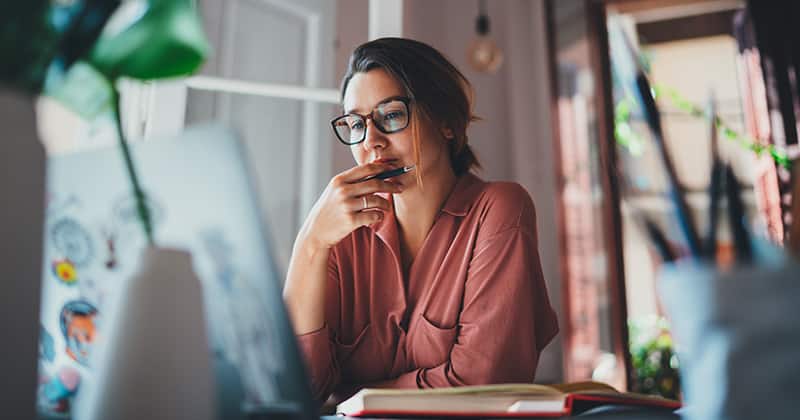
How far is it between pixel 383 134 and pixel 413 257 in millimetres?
246

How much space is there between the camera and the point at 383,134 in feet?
3.72

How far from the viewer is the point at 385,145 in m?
1.14

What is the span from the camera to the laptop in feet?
1.23

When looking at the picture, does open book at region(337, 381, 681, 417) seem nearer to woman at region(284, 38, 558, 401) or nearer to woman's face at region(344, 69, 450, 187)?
woman at region(284, 38, 558, 401)

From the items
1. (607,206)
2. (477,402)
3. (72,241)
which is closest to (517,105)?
(607,206)

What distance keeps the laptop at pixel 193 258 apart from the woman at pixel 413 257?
0.47m

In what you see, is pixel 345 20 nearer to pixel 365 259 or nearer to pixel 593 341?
pixel 365 259

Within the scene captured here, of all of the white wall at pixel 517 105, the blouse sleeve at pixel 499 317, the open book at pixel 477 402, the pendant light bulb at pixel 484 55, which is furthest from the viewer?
the white wall at pixel 517 105

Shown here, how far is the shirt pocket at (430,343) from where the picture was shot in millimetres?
978

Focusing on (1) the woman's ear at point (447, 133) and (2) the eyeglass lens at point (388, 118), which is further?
(1) the woman's ear at point (447, 133)

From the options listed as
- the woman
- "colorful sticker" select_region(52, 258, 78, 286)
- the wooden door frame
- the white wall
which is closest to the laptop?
"colorful sticker" select_region(52, 258, 78, 286)

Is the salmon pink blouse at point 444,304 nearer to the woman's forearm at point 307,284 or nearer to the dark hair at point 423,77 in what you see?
the woman's forearm at point 307,284

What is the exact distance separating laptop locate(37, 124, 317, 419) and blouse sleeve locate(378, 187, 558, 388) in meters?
0.55

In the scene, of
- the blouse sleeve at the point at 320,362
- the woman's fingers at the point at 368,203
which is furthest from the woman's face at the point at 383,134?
the blouse sleeve at the point at 320,362
